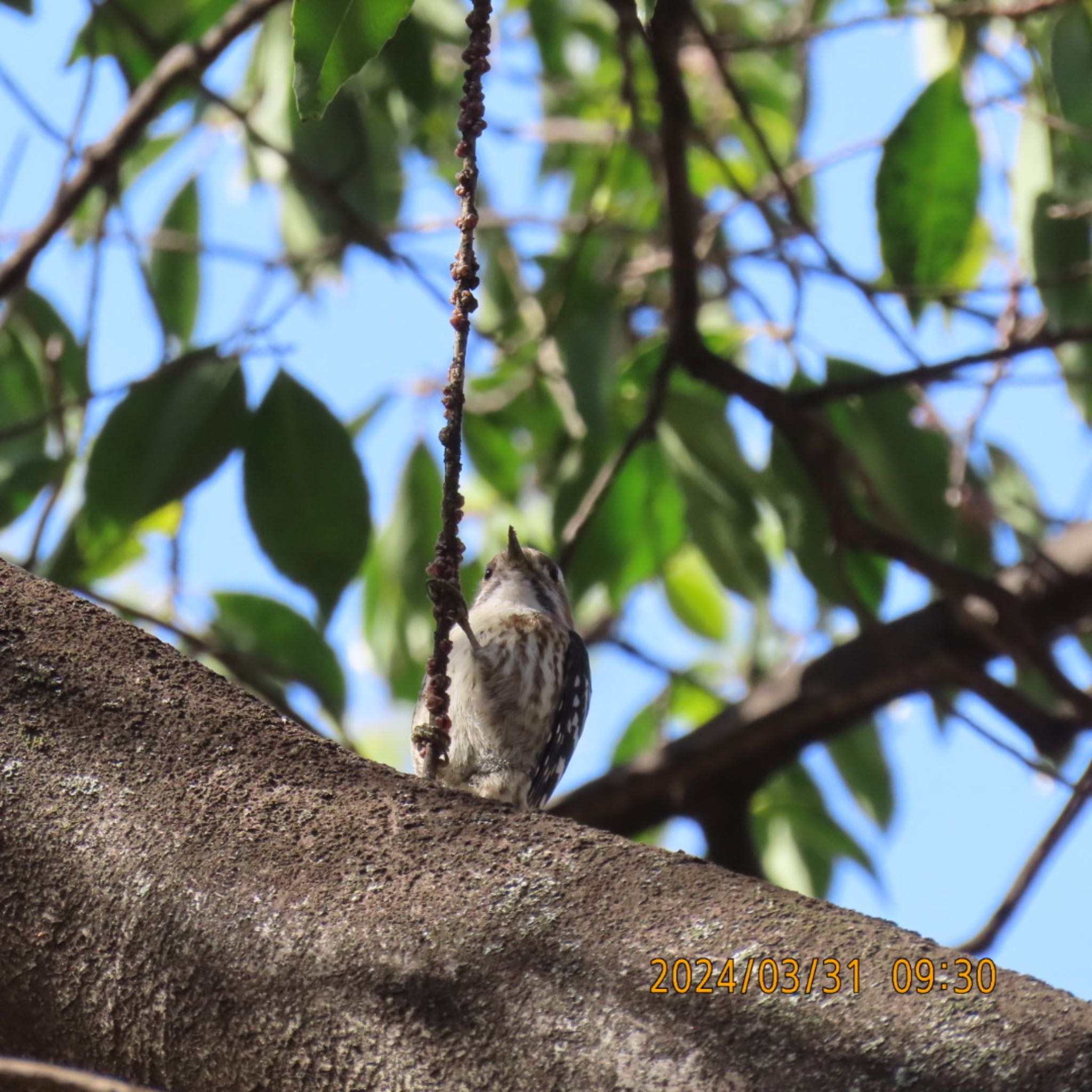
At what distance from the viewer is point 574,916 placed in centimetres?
137

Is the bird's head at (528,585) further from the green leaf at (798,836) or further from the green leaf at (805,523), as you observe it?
the green leaf at (798,836)

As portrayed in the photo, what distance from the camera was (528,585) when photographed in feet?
13.9

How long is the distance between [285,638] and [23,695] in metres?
2.28

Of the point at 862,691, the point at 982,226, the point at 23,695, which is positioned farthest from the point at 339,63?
the point at 982,226

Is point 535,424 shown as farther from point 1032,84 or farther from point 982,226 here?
point 982,226

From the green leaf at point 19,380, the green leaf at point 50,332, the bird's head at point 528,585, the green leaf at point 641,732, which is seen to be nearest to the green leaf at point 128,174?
the green leaf at point 50,332

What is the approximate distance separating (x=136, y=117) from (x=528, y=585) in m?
1.69

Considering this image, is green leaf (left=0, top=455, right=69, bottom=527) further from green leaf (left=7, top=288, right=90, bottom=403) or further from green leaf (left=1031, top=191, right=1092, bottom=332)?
green leaf (left=1031, top=191, right=1092, bottom=332)

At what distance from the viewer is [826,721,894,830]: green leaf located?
181 inches

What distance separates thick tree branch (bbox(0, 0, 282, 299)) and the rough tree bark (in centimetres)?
260

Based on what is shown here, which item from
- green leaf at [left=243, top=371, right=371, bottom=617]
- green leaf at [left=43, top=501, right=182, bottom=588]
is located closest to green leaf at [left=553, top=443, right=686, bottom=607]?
green leaf at [left=243, top=371, right=371, bottom=617]

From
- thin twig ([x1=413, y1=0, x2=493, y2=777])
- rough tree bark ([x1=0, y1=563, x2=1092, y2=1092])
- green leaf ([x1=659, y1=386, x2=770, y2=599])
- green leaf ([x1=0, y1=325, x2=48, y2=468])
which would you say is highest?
green leaf ([x1=659, y1=386, x2=770, y2=599])

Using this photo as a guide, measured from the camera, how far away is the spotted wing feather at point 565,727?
3.70m
